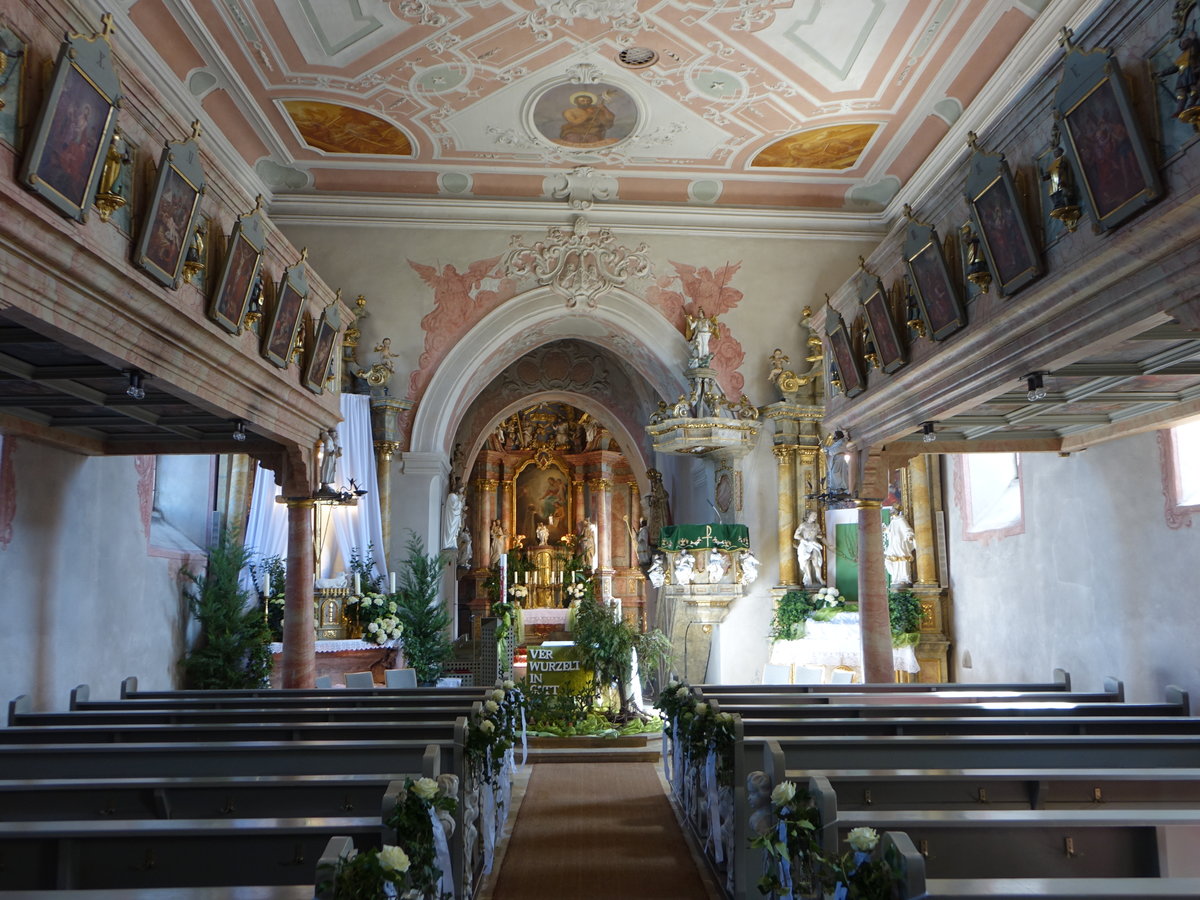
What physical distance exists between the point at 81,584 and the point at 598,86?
7301mm

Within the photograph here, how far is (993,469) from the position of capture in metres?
10.3

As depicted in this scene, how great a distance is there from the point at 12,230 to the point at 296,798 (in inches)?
109

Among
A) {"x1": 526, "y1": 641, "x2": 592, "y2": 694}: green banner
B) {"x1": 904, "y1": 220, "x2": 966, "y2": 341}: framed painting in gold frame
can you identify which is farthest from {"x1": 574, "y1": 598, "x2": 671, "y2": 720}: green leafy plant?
{"x1": 904, "y1": 220, "x2": 966, "y2": 341}: framed painting in gold frame

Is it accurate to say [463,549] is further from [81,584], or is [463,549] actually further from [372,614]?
[81,584]

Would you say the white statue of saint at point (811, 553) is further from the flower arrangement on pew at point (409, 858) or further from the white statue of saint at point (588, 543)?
the white statue of saint at point (588, 543)

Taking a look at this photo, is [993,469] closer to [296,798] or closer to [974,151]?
[974,151]

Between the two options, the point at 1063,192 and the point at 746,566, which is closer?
the point at 1063,192

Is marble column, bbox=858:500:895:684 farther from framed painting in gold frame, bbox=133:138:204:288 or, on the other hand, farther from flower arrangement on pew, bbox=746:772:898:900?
framed painting in gold frame, bbox=133:138:204:288

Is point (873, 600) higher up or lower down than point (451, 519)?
lower down

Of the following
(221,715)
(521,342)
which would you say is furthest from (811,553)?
(221,715)

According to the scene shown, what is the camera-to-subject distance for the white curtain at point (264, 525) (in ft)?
34.6

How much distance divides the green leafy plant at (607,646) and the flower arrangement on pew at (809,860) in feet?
20.5

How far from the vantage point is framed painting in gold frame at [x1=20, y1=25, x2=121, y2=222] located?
3.71 m

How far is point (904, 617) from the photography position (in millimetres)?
10836
